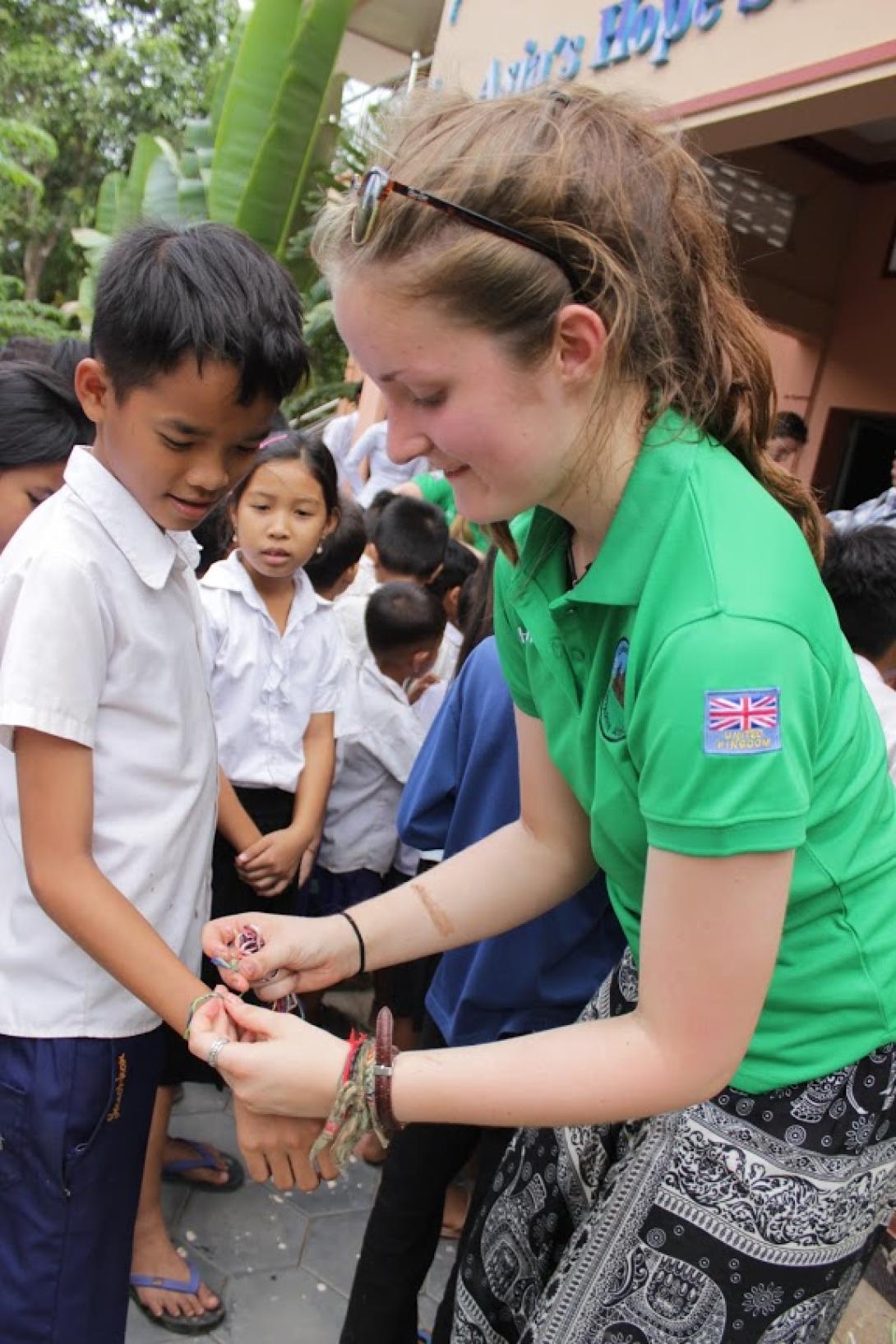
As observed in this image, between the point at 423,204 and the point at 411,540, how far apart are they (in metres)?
2.72

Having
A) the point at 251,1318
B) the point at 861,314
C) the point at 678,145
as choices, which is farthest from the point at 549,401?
the point at 861,314

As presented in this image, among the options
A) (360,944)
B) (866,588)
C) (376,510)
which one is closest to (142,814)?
(360,944)

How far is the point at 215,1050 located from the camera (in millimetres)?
1374

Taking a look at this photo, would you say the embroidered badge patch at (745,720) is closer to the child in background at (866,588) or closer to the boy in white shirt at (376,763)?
the child in background at (866,588)

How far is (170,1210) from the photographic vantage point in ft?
8.61

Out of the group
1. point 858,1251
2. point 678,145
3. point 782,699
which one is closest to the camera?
point 782,699

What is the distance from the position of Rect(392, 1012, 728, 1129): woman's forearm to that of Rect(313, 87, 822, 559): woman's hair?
2.18ft

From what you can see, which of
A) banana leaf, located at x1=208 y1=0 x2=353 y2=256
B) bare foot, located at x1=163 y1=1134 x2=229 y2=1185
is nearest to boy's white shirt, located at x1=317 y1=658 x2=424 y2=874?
bare foot, located at x1=163 y1=1134 x2=229 y2=1185

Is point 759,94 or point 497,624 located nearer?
point 497,624

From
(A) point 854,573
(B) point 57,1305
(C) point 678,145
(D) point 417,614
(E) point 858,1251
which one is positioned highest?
(C) point 678,145

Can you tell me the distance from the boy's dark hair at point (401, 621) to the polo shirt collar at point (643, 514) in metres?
1.81

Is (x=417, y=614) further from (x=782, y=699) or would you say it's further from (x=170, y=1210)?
(x=782, y=699)

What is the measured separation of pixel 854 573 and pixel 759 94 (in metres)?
3.28

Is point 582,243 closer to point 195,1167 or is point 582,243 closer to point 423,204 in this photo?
point 423,204
